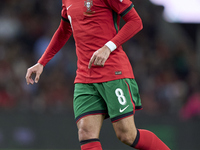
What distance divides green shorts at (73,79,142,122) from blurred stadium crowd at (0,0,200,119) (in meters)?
4.56

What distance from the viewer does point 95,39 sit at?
330 centimetres

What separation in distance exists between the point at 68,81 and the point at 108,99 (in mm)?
5977

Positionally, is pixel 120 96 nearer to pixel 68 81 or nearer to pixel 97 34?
pixel 97 34

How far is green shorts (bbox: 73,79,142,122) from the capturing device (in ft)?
10.5

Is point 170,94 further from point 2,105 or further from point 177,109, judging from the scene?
point 2,105

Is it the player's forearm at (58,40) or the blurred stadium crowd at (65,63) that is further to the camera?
the blurred stadium crowd at (65,63)

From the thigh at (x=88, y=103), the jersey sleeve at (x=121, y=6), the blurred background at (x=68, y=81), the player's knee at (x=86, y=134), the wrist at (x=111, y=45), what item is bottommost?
the blurred background at (x=68, y=81)

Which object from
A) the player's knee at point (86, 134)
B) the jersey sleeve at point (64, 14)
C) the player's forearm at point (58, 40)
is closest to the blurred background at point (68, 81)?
the player's forearm at point (58, 40)

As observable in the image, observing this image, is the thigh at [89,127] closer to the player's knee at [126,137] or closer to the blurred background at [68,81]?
the player's knee at [126,137]

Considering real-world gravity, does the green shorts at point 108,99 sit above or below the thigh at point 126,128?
above

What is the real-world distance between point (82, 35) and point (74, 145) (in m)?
4.60

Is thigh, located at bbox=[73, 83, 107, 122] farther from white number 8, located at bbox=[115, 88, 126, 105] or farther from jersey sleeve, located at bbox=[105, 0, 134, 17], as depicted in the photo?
jersey sleeve, located at bbox=[105, 0, 134, 17]

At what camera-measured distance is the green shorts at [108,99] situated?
3215 millimetres

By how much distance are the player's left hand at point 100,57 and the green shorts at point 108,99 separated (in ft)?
1.01
